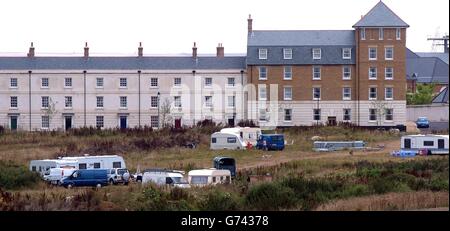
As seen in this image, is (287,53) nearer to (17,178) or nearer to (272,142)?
(272,142)

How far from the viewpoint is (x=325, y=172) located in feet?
104

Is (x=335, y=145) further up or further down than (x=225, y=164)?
further up

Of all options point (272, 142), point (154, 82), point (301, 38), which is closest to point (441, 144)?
point (272, 142)

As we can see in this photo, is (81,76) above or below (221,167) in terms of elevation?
above

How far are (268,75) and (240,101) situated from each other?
2.53 m

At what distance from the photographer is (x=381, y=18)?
6241 cm

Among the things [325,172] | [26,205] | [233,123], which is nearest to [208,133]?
[233,123]

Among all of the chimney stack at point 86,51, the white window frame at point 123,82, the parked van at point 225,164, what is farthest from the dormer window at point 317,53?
the parked van at point 225,164

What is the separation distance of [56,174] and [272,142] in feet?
50.3

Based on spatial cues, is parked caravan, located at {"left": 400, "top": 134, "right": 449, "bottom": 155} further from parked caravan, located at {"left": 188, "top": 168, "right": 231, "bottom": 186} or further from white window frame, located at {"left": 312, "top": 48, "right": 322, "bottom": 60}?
white window frame, located at {"left": 312, "top": 48, "right": 322, "bottom": 60}

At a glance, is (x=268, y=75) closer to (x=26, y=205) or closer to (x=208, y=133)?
(x=208, y=133)

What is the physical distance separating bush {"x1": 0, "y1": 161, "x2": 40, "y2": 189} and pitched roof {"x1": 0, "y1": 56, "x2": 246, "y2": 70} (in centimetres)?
3239

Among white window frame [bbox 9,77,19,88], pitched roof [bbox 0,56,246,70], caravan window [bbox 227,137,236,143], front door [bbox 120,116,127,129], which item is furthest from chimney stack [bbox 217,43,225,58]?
caravan window [bbox 227,137,236,143]

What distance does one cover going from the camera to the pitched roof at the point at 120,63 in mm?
63156
